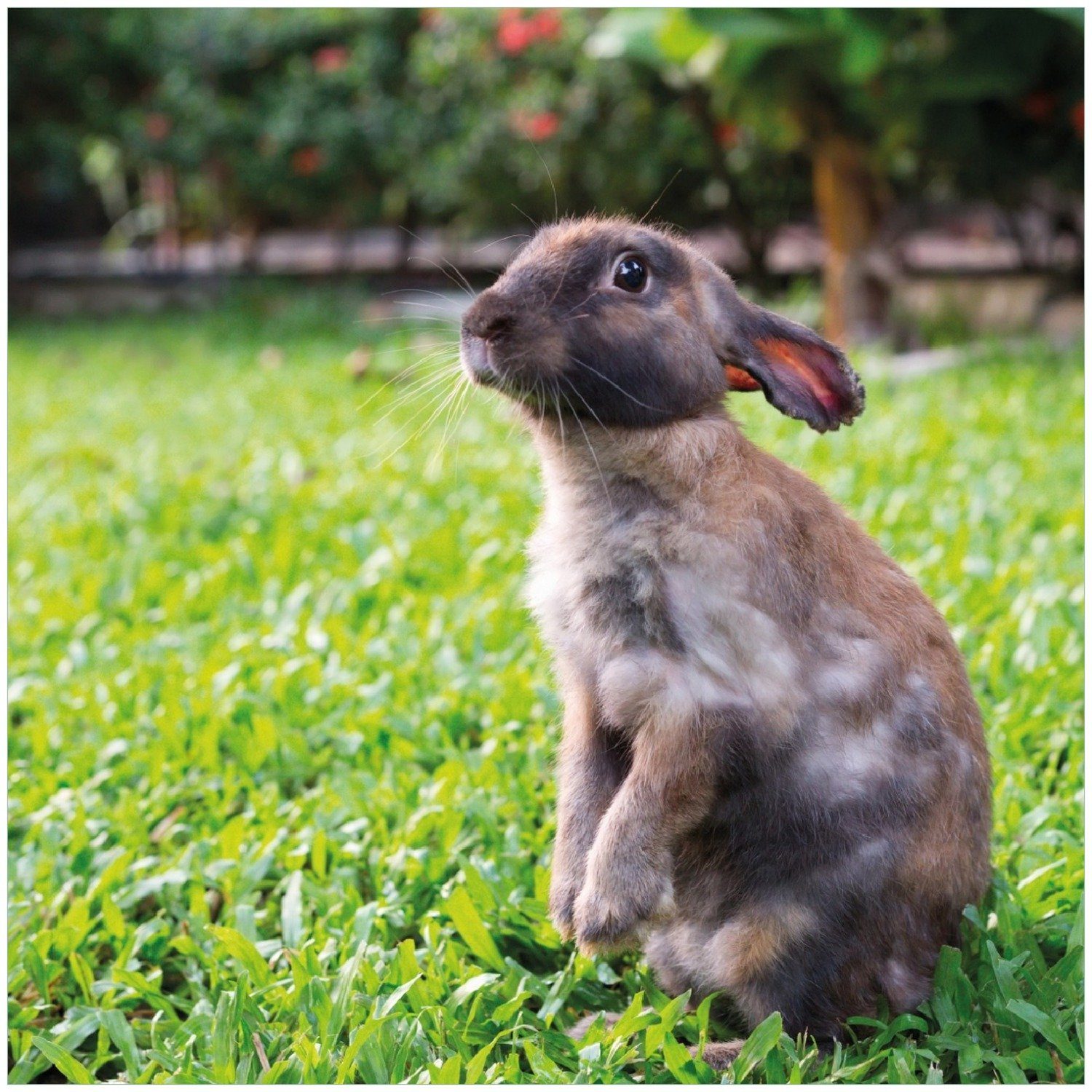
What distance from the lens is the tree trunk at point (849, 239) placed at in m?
8.40

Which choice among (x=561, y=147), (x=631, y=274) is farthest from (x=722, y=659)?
(x=561, y=147)

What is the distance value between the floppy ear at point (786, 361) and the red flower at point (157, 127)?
1207cm

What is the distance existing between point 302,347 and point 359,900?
788 centimetres

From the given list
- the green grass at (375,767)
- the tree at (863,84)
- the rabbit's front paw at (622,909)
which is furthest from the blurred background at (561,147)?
the rabbit's front paw at (622,909)

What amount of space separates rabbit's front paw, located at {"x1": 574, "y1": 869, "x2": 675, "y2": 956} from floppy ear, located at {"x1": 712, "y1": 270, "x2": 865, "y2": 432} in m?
0.82

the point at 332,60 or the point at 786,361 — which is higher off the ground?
the point at 332,60

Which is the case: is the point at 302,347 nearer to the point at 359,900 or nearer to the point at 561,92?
the point at 561,92

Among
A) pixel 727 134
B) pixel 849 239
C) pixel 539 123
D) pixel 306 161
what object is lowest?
pixel 849 239

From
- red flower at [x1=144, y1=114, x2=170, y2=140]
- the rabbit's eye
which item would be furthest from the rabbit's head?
red flower at [x1=144, y1=114, x2=170, y2=140]

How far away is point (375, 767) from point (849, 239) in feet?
20.7

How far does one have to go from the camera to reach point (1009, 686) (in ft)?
11.2

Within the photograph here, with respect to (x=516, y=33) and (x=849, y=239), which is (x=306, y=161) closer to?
(x=516, y=33)

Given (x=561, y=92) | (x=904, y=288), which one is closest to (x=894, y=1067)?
(x=904, y=288)

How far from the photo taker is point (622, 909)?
2.05m
